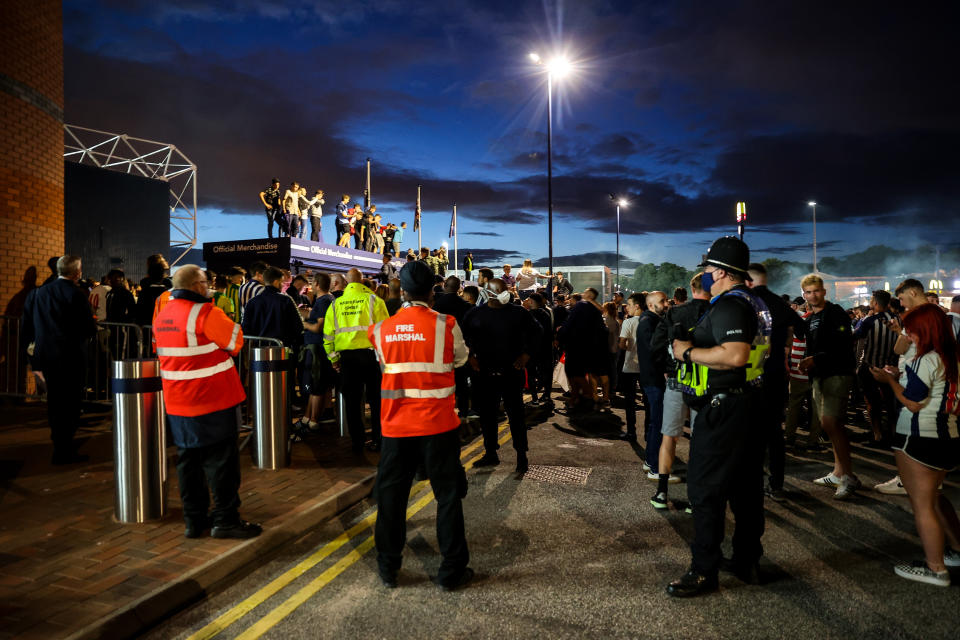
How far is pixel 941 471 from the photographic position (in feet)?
12.8

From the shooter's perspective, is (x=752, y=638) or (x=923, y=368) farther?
(x=923, y=368)

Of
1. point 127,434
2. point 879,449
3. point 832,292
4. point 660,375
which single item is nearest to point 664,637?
point 660,375

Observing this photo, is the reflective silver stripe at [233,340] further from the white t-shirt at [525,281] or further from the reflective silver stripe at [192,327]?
the white t-shirt at [525,281]

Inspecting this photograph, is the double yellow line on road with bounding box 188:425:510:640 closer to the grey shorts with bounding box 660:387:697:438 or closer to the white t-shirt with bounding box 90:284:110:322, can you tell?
the grey shorts with bounding box 660:387:697:438

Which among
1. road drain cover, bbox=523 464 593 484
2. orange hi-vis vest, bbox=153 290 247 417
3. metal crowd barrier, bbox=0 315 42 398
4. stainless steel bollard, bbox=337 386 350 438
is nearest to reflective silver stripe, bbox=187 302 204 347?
orange hi-vis vest, bbox=153 290 247 417

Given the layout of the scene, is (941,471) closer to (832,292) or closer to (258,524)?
(258,524)

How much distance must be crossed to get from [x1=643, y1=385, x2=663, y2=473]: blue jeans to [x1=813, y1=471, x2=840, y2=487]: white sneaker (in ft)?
5.39

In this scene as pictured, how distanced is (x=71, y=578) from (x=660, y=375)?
531 centimetres

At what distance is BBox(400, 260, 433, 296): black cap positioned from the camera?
4055 millimetres

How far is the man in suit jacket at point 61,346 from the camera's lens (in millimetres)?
Answer: 6426

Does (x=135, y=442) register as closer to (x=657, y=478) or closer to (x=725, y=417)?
(x=725, y=417)

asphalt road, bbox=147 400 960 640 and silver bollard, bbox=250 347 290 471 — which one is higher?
silver bollard, bbox=250 347 290 471

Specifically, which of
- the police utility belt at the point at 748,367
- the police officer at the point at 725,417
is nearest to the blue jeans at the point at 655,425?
the police officer at the point at 725,417

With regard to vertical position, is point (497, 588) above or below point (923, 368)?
below
